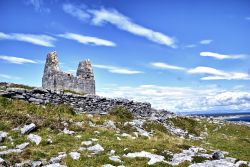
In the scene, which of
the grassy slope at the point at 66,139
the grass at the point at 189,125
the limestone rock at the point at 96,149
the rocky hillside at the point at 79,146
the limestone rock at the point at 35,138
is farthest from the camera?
the grass at the point at 189,125

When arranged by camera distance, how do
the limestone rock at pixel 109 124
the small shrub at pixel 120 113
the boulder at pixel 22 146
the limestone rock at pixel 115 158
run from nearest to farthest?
the limestone rock at pixel 115 158, the boulder at pixel 22 146, the limestone rock at pixel 109 124, the small shrub at pixel 120 113

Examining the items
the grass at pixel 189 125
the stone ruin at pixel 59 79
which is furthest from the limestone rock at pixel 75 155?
the grass at pixel 189 125

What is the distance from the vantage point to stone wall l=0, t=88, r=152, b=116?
30.2m

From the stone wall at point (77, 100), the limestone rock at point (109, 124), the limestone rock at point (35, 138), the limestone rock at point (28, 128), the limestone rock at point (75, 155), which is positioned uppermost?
the stone wall at point (77, 100)

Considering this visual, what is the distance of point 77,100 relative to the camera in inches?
1358

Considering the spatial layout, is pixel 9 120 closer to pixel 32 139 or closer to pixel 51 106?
pixel 32 139

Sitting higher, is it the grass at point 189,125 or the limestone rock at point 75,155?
the grass at point 189,125

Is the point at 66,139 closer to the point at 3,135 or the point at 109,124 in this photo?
the point at 3,135

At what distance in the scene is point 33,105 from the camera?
94.0ft

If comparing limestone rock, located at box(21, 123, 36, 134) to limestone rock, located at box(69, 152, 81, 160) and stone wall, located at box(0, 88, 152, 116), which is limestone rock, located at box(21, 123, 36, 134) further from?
stone wall, located at box(0, 88, 152, 116)

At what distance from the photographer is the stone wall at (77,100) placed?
1188 inches

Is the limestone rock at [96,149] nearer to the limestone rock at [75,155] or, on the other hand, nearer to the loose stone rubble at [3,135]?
the limestone rock at [75,155]

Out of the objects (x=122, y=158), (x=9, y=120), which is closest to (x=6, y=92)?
(x=9, y=120)

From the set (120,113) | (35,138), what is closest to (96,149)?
(35,138)
